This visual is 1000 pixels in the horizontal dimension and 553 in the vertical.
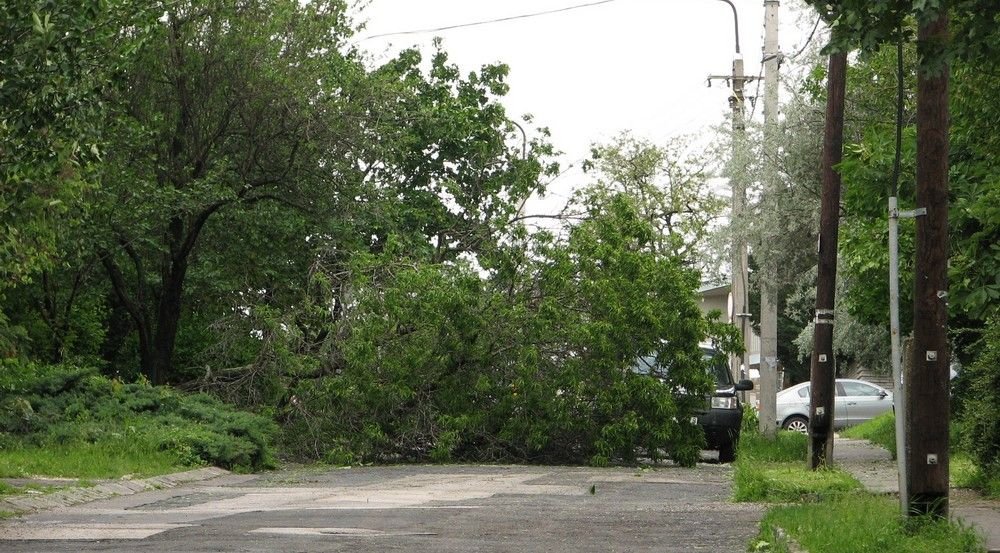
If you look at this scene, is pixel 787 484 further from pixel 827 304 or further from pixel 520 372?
pixel 520 372

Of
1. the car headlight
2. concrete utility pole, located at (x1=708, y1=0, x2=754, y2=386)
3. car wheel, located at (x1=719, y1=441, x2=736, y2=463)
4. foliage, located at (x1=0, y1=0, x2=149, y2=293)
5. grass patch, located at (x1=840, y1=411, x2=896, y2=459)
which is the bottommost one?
car wheel, located at (x1=719, y1=441, x2=736, y2=463)

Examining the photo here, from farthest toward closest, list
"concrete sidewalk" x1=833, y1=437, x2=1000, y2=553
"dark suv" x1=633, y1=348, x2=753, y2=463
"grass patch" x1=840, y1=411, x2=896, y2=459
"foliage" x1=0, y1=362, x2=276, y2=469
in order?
"grass patch" x1=840, y1=411, x2=896, y2=459
"dark suv" x1=633, y1=348, x2=753, y2=463
"foliage" x1=0, y1=362, x2=276, y2=469
"concrete sidewalk" x1=833, y1=437, x2=1000, y2=553

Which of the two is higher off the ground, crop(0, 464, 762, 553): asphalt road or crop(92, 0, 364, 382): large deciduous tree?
crop(92, 0, 364, 382): large deciduous tree

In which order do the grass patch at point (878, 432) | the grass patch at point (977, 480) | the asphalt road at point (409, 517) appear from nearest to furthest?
the asphalt road at point (409, 517), the grass patch at point (977, 480), the grass patch at point (878, 432)

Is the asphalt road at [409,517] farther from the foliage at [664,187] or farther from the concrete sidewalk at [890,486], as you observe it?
the foliage at [664,187]

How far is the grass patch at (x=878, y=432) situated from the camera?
2731 cm

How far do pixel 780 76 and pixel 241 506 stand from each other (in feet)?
57.4

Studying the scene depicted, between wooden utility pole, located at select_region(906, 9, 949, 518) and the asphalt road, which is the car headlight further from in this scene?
wooden utility pole, located at select_region(906, 9, 949, 518)

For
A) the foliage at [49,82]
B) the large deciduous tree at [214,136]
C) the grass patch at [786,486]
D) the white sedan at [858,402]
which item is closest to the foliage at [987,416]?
the grass patch at [786,486]

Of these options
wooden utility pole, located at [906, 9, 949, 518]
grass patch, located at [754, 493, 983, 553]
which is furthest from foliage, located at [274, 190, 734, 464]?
wooden utility pole, located at [906, 9, 949, 518]

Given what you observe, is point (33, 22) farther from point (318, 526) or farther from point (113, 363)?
point (113, 363)

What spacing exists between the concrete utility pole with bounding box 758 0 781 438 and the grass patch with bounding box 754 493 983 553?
49.1 ft

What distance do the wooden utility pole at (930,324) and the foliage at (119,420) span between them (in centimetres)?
1191

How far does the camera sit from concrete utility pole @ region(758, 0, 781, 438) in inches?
1045
